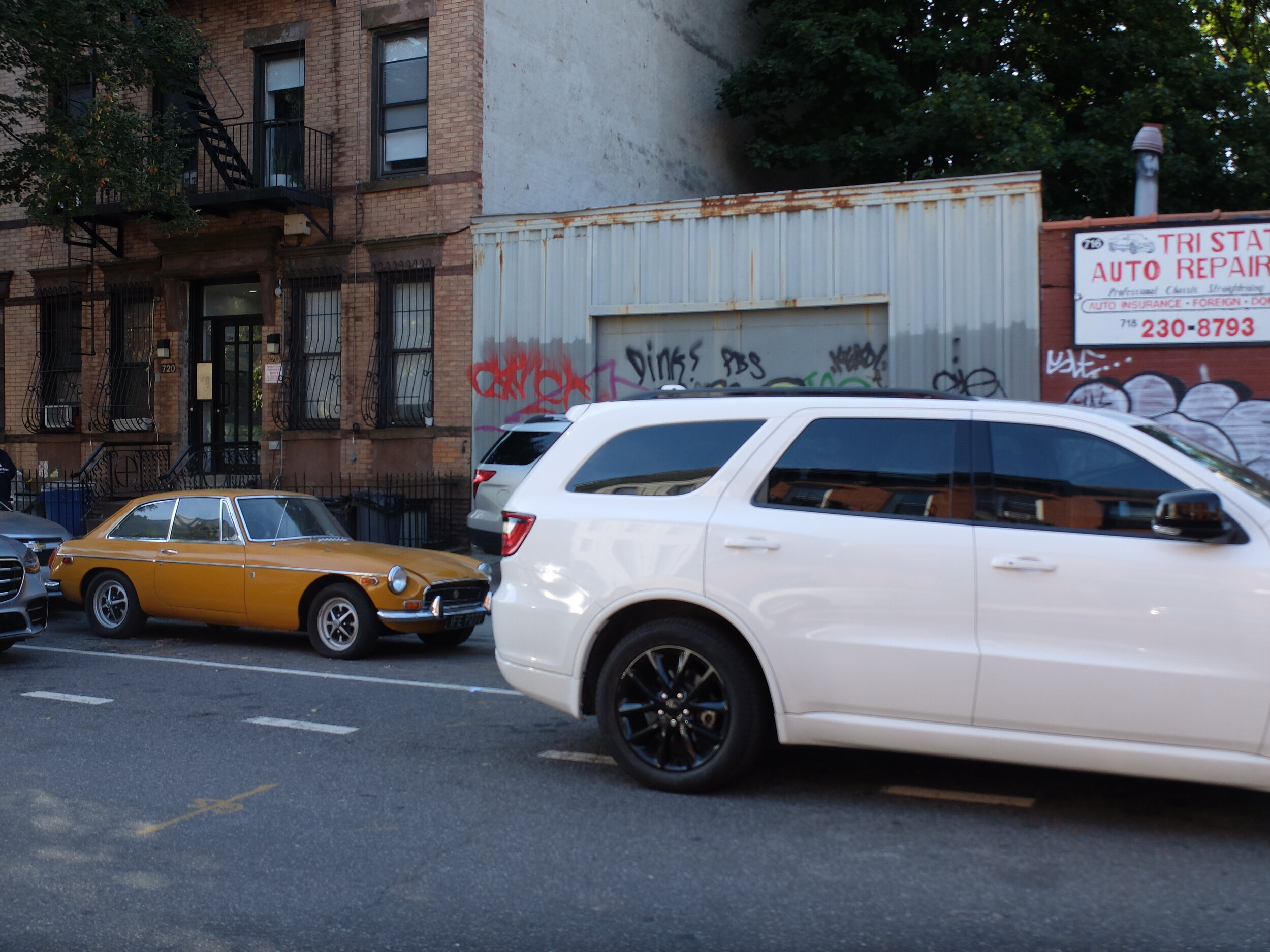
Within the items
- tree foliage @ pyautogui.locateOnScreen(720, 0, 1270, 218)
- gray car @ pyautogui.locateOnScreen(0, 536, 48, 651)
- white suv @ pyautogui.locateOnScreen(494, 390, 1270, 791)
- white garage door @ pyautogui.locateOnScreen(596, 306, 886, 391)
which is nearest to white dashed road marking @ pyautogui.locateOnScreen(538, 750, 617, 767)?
white suv @ pyautogui.locateOnScreen(494, 390, 1270, 791)

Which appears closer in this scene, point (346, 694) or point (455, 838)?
point (455, 838)

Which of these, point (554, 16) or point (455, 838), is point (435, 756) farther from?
point (554, 16)

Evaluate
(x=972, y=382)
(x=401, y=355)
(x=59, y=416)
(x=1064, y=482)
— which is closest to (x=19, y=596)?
(x=1064, y=482)

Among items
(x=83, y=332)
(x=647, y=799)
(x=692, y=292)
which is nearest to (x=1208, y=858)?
(x=647, y=799)

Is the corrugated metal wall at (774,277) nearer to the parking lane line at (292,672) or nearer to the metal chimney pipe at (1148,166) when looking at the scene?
the metal chimney pipe at (1148,166)

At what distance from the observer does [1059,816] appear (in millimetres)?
5031

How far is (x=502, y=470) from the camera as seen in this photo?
1303 centimetres

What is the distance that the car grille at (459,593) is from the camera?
9.45 m

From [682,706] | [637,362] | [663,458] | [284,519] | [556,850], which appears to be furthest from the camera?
[637,362]

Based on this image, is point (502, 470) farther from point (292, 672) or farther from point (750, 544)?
point (750, 544)

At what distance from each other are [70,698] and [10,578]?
173cm

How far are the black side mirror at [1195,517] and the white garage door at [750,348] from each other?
10430 mm

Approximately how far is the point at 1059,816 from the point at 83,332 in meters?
19.1

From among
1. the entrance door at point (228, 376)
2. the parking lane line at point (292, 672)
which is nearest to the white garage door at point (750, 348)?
the entrance door at point (228, 376)
